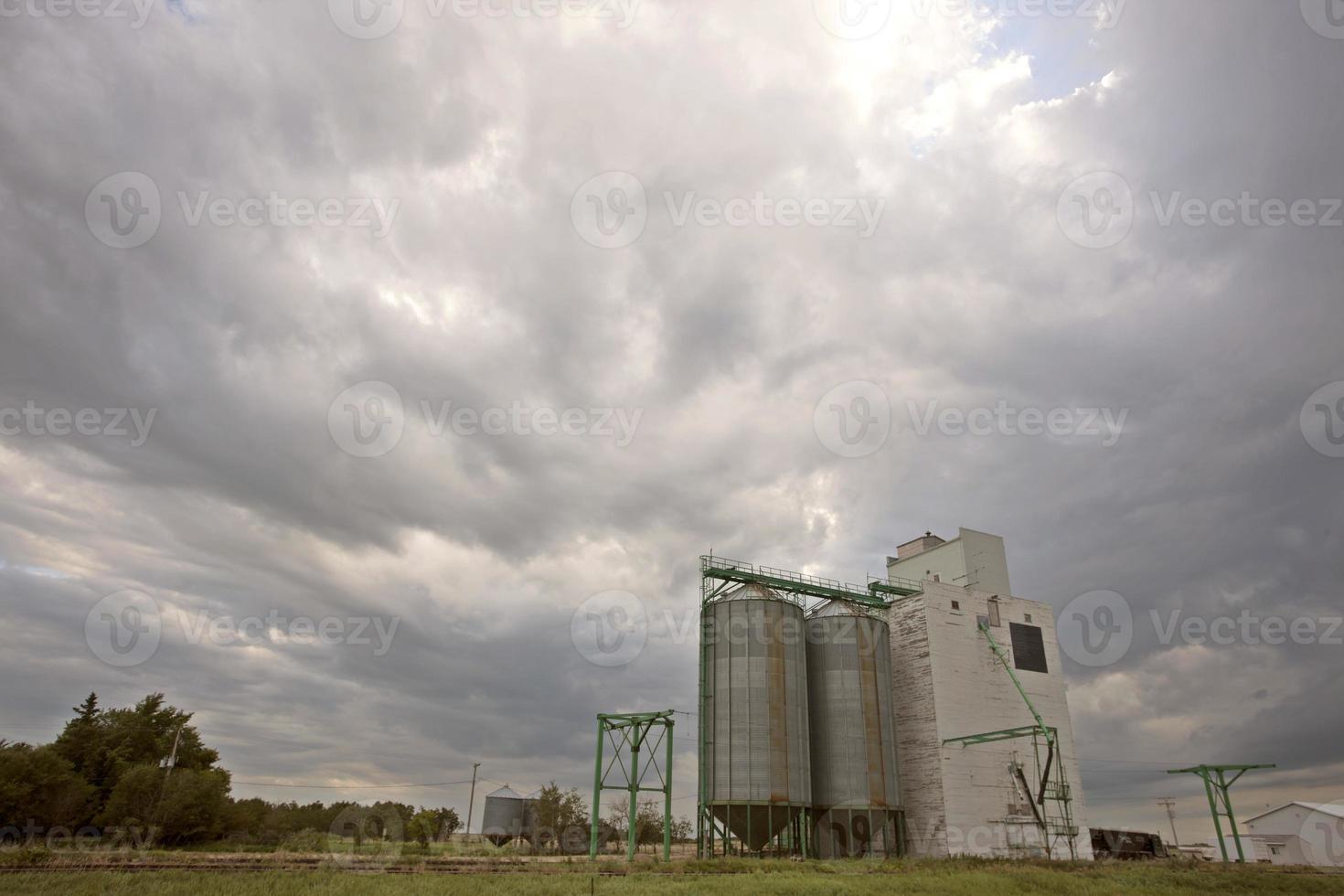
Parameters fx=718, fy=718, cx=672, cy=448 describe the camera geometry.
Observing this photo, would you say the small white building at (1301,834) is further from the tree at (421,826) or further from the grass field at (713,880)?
the tree at (421,826)

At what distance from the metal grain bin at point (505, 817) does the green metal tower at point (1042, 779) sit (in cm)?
3580

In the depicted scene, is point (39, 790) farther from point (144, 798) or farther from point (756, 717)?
point (756, 717)

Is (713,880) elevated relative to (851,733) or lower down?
lower down

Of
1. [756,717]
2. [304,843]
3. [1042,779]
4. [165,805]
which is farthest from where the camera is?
[165,805]

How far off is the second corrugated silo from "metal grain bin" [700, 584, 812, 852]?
6.45 ft

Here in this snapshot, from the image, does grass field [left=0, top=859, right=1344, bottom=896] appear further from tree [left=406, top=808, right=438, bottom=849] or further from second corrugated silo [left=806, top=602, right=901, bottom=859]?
tree [left=406, top=808, right=438, bottom=849]

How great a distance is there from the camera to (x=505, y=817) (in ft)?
200

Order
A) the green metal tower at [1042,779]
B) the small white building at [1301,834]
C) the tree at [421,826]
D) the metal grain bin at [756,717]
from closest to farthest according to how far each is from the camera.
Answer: the metal grain bin at [756,717] → the green metal tower at [1042,779] → the small white building at [1301,834] → the tree at [421,826]

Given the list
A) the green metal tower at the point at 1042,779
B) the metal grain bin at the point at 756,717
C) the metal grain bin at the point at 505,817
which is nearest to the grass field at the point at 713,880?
the metal grain bin at the point at 756,717

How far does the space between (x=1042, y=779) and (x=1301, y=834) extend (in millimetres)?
47509

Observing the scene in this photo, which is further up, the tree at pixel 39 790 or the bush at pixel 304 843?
the tree at pixel 39 790

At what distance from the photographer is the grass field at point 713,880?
841 inches

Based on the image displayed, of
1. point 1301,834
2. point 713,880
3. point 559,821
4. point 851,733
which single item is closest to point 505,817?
point 559,821

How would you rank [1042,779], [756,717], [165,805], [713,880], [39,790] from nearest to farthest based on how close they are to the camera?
[713,880], [756,717], [1042,779], [39,790], [165,805]
